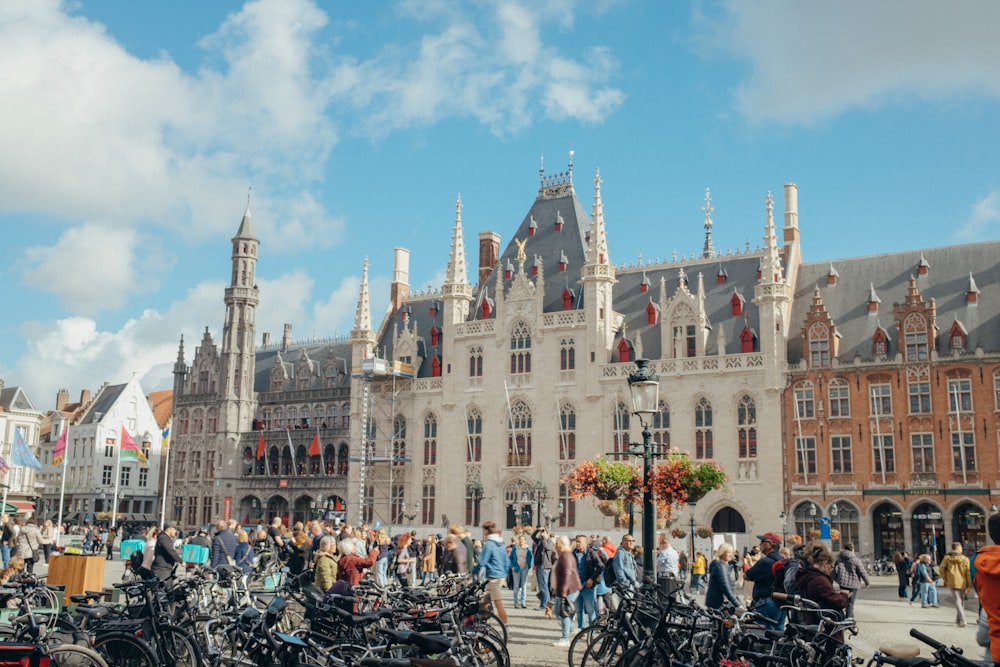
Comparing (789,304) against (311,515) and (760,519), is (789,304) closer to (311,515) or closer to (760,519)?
(760,519)

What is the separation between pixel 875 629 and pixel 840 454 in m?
26.3

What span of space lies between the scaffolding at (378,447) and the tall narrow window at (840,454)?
23786mm

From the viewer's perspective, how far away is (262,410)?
6788 cm

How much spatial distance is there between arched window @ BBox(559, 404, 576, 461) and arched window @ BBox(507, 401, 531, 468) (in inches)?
77.2

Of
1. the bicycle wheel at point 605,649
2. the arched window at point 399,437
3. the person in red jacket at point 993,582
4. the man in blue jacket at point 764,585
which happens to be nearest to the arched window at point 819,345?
the arched window at point 399,437

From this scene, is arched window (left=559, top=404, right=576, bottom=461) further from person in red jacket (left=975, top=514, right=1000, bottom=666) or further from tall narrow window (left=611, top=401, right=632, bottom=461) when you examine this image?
person in red jacket (left=975, top=514, right=1000, bottom=666)

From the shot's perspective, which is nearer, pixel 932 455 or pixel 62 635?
pixel 62 635


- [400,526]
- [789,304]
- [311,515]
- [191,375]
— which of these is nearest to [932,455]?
[789,304]

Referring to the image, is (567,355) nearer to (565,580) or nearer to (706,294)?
(706,294)

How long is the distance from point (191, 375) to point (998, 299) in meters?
50.8

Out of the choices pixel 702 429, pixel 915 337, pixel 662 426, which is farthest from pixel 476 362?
pixel 915 337

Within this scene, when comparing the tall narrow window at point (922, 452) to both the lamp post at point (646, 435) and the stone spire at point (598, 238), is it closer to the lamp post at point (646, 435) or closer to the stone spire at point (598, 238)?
the stone spire at point (598, 238)

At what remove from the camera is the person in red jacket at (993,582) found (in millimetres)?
8477

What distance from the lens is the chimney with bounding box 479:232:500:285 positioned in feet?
205
